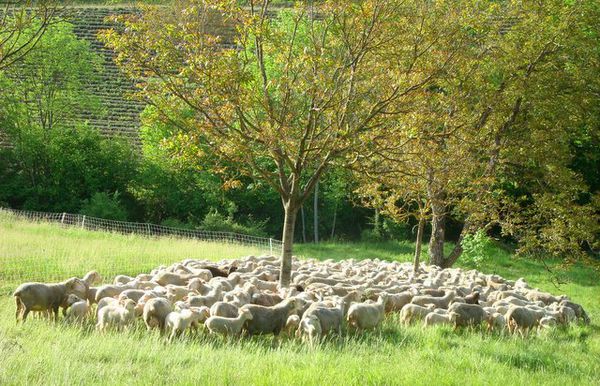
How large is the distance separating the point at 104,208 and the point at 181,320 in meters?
24.2

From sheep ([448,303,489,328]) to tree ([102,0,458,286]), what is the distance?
3.38 meters

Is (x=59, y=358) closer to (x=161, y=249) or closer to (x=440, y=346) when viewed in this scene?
(x=440, y=346)

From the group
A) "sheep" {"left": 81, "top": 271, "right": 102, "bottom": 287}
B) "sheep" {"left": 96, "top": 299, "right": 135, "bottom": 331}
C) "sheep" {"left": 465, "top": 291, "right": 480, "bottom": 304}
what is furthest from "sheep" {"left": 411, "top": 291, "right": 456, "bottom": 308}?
"sheep" {"left": 81, "top": 271, "right": 102, "bottom": 287}

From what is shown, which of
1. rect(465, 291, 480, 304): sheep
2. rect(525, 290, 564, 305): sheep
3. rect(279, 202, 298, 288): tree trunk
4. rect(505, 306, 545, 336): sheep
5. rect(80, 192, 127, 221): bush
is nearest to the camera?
rect(505, 306, 545, 336): sheep

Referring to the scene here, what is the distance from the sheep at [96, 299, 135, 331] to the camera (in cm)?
972

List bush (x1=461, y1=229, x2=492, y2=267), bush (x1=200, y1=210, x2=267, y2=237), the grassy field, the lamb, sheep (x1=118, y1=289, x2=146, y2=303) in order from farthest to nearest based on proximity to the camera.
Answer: bush (x1=200, y1=210, x2=267, y2=237) → bush (x1=461, y1=229, x2=492, y2=267) → sheep (x1=118, y1=289, x2=146, y2=303) → the lamb → the grassy field

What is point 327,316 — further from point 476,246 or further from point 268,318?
point 476,246

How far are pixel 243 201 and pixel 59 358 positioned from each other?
28232 mm

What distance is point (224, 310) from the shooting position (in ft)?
32.9

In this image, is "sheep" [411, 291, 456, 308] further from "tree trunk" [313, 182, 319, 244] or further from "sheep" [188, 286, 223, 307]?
"tree trunk" [313, 182, 319, 244]

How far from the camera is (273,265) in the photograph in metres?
17.2

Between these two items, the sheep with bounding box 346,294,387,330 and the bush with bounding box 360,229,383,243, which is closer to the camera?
the sheep with bounding box 346,294,387,330

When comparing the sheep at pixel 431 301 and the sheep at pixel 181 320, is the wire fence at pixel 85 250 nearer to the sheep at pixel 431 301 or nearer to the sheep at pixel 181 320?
the sheep at pixel 181 320

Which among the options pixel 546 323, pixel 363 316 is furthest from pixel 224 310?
pixel 546 323
